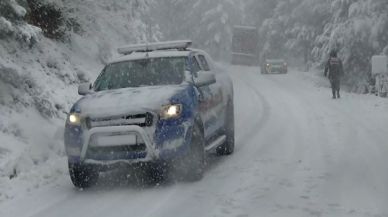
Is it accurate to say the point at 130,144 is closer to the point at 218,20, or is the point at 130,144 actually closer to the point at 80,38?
the point at 80,38

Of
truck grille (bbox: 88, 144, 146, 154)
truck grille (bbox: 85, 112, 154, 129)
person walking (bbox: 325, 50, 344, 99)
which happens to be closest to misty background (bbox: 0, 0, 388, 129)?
truck grille (bbox: 85, 112, 154, 129)

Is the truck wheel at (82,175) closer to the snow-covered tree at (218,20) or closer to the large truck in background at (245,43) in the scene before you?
the large truck in background at (245,43)

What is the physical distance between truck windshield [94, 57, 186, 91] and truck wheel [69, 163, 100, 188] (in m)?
1.38

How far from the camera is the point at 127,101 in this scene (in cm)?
666

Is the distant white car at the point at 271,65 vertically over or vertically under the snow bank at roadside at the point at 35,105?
under

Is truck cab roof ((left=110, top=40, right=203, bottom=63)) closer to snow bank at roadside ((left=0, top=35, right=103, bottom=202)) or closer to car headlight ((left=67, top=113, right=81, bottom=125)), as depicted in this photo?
car headlight ((left=67, top=113, right=81, bottom=125))

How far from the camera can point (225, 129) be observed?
354 inches

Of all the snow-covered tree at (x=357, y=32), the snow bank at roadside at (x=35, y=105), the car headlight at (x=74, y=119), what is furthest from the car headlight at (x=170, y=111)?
the snow-covered tree at (x=357, y=32)

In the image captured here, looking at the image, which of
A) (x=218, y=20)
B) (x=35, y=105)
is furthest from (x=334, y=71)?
(x=218, y=20)

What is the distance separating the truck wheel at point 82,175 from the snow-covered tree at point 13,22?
297 cm

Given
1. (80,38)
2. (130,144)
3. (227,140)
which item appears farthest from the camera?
(80,38)

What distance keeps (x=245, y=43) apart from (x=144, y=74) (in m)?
39.4

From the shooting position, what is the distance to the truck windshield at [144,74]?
756 centimetres

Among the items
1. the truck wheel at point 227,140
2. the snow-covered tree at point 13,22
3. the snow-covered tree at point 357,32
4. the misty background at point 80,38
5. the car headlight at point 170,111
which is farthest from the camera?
the snow-covered tree at point 357,32
